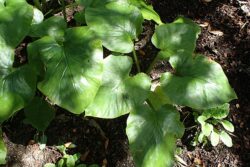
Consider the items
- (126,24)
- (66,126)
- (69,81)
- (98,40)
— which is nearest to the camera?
(69,81)

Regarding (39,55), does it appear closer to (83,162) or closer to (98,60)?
(98,60)

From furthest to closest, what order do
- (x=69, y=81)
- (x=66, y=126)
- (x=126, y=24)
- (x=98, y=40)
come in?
(x=66, y=126), (x=126, y=24), (x=98, y=40), (x=69, y=81)

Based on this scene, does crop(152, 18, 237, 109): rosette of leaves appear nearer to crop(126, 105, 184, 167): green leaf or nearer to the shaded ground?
crop(126, 105, 184, 167): green leaf

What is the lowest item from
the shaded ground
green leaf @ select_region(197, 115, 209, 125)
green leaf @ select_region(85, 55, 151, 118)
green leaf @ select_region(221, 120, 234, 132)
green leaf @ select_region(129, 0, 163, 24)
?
the shaded ground

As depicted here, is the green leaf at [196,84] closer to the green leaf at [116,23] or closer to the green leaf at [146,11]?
the green leaf at [116,23]

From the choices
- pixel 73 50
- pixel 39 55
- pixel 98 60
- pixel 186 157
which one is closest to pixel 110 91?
pixel 98 60

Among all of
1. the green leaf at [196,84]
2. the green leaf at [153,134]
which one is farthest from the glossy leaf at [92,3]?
the green leaf at [153,134]

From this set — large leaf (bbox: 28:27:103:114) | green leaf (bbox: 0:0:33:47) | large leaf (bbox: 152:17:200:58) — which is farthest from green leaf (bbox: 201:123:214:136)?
green leaf (bbox: 0:0:33:47)

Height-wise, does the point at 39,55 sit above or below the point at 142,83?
above
